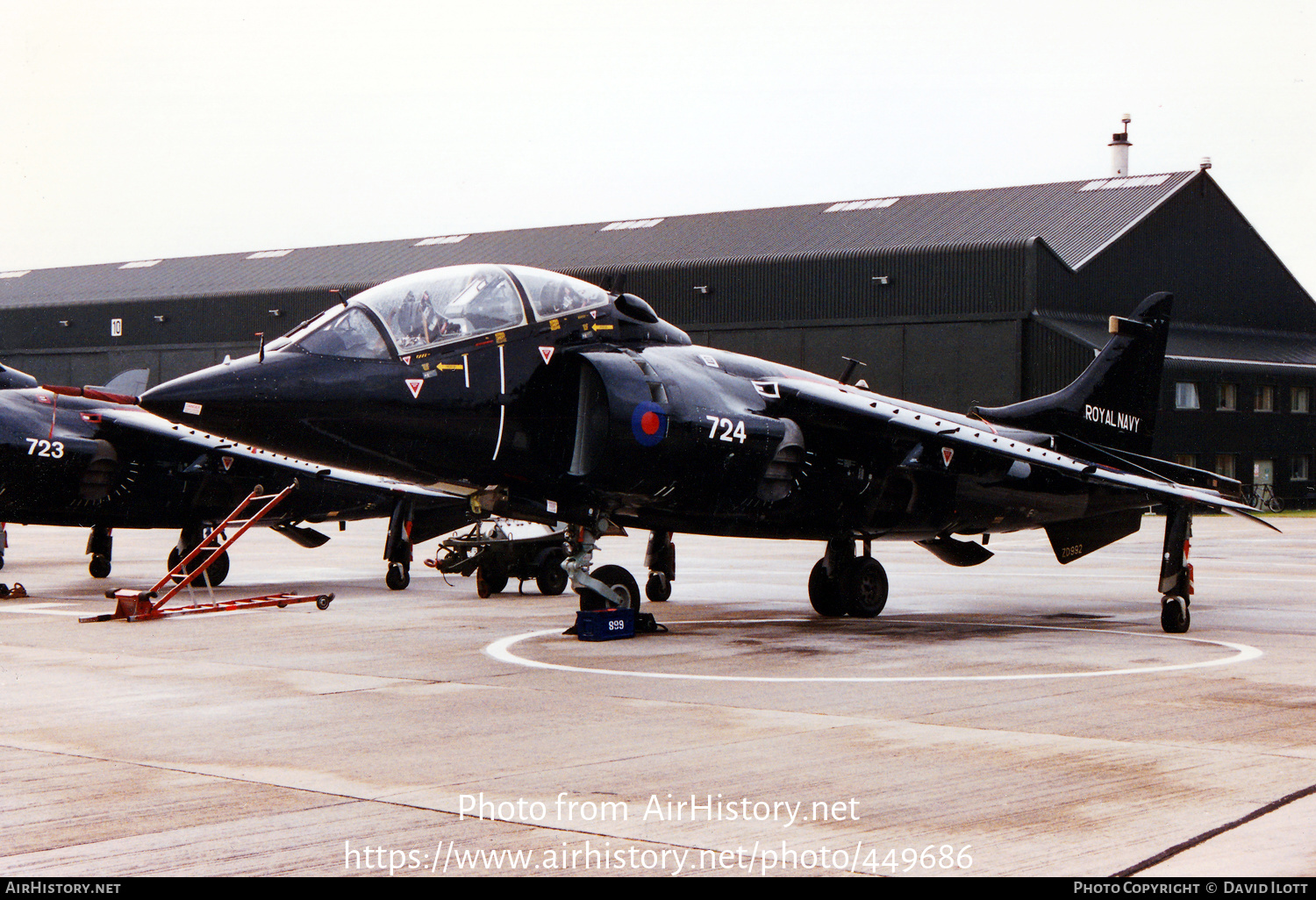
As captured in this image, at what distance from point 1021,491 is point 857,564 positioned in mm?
2330

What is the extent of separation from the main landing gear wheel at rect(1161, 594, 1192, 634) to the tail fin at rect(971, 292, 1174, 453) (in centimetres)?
390

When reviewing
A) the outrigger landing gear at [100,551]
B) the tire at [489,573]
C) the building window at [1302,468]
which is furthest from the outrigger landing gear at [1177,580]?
the building window at [1302,468]

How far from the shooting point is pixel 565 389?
45.4 ft

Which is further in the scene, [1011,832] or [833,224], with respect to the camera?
[833,224]

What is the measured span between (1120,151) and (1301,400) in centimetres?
1477

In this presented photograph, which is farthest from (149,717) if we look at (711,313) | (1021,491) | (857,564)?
(711,313)

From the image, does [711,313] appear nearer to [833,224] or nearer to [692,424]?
[833,224]

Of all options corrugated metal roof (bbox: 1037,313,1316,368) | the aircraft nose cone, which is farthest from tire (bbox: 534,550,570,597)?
corrugated metal roof (bbox: 1037,313,1316,368)

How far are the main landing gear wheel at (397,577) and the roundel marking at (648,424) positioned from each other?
9.61m

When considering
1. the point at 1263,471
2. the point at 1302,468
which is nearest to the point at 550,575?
the point at 1263,471

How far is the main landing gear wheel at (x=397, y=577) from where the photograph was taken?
22.1 m

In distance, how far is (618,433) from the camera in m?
13.6

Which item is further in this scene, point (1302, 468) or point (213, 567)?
point (1302, 468)

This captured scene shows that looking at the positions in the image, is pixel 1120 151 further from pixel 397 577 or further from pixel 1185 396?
pixel 397 577
